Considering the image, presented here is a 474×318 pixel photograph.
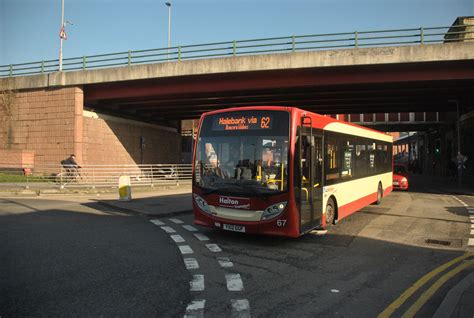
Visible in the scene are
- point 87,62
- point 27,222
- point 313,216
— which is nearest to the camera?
point 313,216

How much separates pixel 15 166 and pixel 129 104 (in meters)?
9.00

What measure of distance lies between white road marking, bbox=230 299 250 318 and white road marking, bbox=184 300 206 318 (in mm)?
359

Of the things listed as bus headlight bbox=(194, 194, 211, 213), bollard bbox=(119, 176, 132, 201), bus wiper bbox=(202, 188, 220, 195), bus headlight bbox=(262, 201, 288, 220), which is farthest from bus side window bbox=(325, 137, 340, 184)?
bollard bbox=(119, 176, 132, 201)

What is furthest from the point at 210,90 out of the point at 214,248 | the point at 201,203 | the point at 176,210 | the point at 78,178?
the point at 214,248

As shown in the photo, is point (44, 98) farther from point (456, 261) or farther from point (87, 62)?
point (456, 261)

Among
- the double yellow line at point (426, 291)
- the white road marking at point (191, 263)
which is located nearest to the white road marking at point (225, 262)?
the white road marking at point (191, 263)

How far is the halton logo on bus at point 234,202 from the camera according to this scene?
7992mm

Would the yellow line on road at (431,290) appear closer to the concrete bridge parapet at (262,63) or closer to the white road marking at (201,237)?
the white road marking at (201,237)

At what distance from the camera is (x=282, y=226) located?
7789mm

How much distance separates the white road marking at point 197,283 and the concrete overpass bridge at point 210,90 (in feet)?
56.7

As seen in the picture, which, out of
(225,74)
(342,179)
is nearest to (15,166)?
(225,74)

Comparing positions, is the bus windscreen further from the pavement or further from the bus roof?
the pavement

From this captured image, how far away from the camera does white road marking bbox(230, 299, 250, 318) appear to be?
441cm

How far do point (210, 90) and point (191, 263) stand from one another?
18762 millimetres
